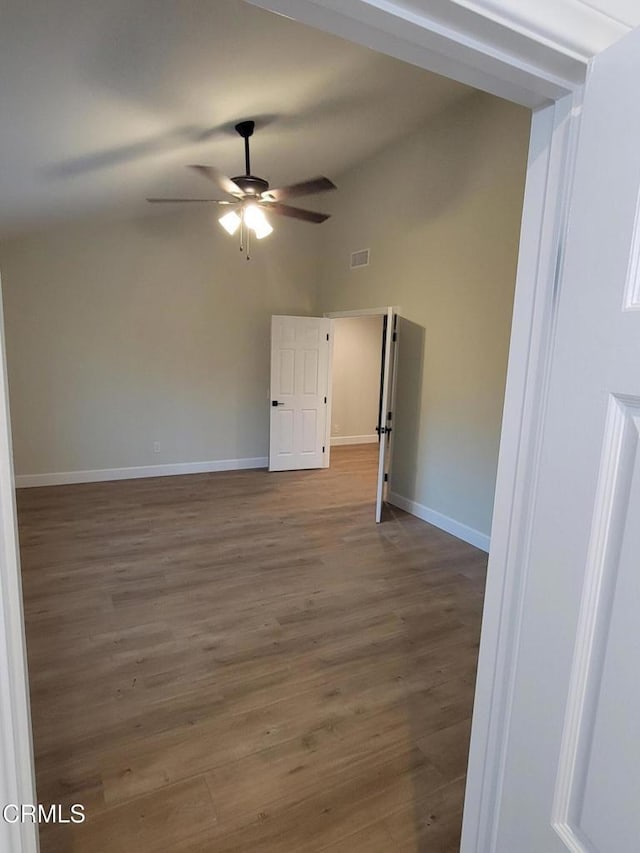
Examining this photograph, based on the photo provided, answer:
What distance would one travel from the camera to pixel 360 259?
5387 mm

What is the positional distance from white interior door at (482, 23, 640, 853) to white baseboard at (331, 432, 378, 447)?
698cm

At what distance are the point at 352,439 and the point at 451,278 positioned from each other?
4163mm

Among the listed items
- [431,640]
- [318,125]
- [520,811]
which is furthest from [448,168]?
[520,811]

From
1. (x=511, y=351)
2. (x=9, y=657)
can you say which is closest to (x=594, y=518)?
(x=511, y=351)

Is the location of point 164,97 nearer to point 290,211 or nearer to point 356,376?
point 290,211

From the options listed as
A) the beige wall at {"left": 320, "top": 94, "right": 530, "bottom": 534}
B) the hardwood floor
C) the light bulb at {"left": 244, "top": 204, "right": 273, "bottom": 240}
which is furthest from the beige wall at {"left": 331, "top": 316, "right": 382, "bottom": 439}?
the light bulb at {"left": 244, "top": 204, "right": 273, "bottom": 240}

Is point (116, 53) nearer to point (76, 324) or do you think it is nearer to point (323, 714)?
point (323, 714)

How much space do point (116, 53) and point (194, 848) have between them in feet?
9.58

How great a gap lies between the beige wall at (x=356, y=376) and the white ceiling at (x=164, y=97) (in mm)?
3505

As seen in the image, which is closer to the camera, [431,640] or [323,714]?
[323,714]

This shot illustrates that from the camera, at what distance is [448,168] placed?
13.4 feet

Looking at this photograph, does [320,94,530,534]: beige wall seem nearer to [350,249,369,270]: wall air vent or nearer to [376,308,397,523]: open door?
[350,249,369,270]: wall air vent

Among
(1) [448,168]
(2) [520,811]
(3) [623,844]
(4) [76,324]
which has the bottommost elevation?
(2) [520,811]

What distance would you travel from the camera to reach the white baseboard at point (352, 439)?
7.84 metres
